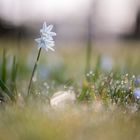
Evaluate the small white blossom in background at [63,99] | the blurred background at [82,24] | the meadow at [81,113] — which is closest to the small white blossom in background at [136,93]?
the meadow at [81,113]

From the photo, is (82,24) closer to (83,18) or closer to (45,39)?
(83,18)

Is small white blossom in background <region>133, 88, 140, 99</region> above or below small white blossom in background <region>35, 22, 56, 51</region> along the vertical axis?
below

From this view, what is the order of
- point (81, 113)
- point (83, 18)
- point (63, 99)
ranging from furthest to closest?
point (83, 18) → point (63, 99) → point (81, 113)

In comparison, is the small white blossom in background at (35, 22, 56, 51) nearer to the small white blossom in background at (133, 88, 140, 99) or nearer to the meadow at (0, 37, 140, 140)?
the meadow at (0, 37, 140, 140)

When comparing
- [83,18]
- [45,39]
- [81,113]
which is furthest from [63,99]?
[83,18]

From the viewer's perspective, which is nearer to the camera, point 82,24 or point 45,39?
point 45,39

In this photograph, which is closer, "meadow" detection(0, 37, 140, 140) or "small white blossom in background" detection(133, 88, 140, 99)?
"meadow" detection(0, 37, 140, 140)

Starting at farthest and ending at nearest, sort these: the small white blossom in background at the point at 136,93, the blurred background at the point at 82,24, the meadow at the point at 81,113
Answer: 1. the blurred background at the point at 82,24
2. the small white blossom in background at the point at 136,93
3. the meadow at the point at 81,113

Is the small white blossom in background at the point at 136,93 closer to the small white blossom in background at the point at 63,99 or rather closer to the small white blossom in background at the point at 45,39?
the small white blossom in background at the point at 63,99

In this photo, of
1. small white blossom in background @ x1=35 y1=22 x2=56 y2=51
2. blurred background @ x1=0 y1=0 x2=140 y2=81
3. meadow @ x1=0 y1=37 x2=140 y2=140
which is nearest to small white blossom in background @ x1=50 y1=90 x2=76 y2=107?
meadow @ x1=0 y1=37 x2=140 y2=140
